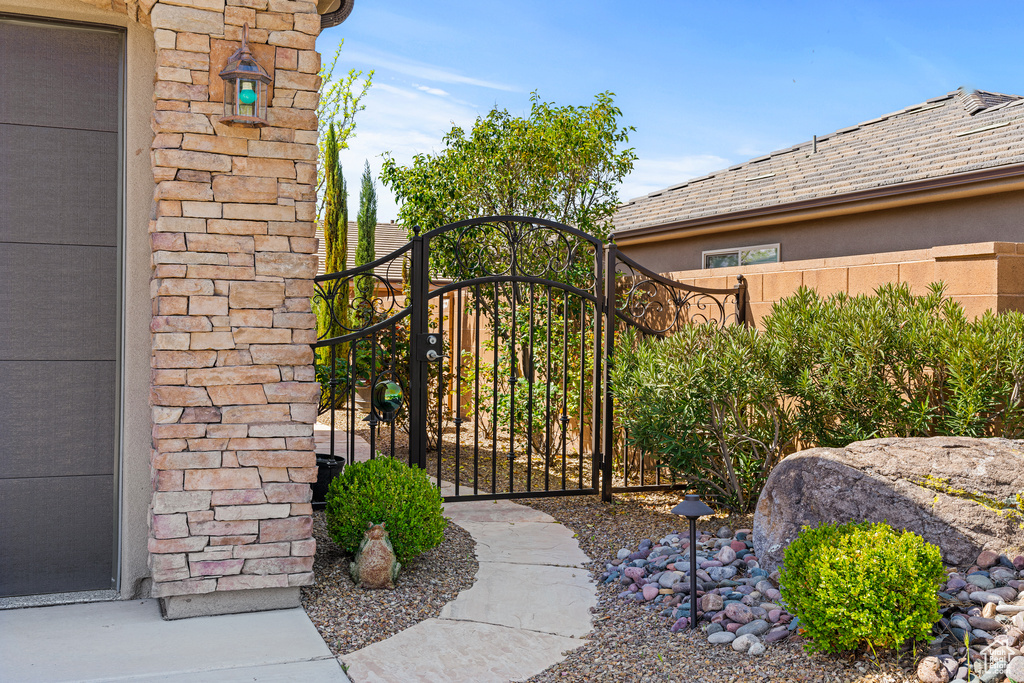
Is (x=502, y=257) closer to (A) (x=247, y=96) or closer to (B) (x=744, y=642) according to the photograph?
(A) (x=247, y=96)

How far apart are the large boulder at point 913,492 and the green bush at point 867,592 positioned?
1.46 feet

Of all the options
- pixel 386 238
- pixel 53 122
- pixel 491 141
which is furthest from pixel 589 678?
pixel 386 238

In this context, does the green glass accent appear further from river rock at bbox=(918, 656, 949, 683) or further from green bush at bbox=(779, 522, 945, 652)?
river rock at bbox=(918, 656, 949, 683)

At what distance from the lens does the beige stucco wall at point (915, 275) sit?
4605 millimetres

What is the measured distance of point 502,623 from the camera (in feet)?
11.8

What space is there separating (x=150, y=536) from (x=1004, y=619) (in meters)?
3.54

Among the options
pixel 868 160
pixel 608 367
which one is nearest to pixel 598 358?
pixel 608 367

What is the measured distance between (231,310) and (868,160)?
793cm

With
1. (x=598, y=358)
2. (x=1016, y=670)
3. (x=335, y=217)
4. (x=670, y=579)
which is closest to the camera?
(x=1016, y=670)

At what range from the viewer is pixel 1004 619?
2.99m

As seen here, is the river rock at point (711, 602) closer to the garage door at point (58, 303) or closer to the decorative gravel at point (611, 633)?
the decorative gravel at point (611, 633)

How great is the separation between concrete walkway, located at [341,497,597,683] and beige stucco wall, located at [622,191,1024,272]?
193 inches

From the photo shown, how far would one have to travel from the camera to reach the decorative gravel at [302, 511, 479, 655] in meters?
3.41

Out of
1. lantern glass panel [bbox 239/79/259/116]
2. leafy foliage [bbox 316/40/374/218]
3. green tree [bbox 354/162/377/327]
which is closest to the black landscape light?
lantern glass panel [bbox 239/79/259/116]
